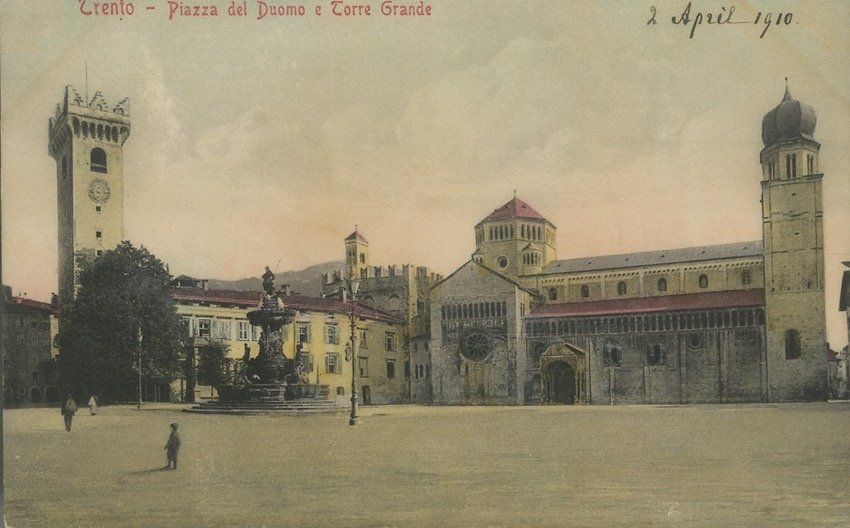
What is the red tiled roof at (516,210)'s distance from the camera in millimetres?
8672

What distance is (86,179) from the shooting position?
29.1ft

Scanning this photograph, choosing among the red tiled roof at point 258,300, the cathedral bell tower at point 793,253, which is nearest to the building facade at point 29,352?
the red tiled roof at point 258,300

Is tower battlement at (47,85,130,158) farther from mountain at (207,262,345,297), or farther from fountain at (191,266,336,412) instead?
fountain at (191,266,336,412)

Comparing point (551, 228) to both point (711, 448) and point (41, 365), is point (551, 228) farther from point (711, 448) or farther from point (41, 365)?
point (41, 365)

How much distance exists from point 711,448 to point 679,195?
2.36 m

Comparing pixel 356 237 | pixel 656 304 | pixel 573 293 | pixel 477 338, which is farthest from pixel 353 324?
pixel 656 304

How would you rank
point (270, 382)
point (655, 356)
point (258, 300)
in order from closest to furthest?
point (258, 300), point (270, 382), point (655, 356)

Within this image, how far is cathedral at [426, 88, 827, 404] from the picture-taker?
29.1ft

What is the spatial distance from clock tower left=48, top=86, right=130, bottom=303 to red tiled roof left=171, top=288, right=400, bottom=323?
90cm

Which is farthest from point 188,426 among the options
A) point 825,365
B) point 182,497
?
point 825,365

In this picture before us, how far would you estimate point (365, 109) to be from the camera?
27.6 ft

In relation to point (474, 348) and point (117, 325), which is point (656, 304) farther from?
point (117, 325)

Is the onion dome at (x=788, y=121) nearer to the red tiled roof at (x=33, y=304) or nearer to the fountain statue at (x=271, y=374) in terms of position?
the fountain statue at (x=271, y=374)

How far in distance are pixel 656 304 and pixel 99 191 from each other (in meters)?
10.4
